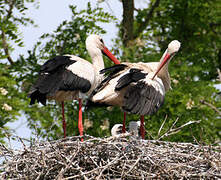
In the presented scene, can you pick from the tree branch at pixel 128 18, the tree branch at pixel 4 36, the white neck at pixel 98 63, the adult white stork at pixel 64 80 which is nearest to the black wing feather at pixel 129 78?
the adult white stork at pixel 64 80

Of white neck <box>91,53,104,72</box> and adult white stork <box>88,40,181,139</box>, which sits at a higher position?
white neck <box>91,53,104,72</box>

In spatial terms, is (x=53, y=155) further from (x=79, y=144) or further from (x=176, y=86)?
(x=176, y=86)

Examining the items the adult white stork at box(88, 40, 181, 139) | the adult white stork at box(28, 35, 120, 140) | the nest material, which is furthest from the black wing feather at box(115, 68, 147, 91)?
the nest material

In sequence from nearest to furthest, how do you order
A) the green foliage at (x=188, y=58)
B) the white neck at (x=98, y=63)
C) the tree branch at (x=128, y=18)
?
the white neck at (x=98, y=63), the green foliage at (x=188, y=58), the tree branch at (x=128, y=18)

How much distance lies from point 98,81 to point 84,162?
2129 millimetres

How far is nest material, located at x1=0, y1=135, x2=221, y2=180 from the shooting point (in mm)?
4930

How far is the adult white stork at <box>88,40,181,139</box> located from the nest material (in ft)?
3.30

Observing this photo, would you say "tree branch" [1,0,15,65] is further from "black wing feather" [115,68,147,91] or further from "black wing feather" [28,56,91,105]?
"black wing feather" [115,68,147,91]

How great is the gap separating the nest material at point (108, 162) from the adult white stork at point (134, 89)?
1.00m

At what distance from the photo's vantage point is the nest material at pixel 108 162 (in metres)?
4.93

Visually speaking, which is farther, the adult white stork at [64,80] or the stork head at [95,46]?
the stork head at [95,46]

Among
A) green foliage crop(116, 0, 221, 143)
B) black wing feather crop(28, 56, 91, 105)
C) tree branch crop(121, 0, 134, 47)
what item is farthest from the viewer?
tree branch crop(121, 0, 134, 47)

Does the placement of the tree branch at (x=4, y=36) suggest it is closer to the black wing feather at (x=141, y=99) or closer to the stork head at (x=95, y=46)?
the stork head at (x=95, y=46)

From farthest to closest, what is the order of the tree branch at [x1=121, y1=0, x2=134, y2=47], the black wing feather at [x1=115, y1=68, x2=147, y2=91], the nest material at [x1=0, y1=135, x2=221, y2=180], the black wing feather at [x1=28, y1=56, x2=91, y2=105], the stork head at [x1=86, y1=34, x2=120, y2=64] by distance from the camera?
1. the tree branch at [x1=121, y1=0, x2=134, y2=47]
2. the stork head at [x1=86, y1=34, x2=120, y2=64]
3. the black wing feather at [x1=28, y1=56, x2=91, y2=105]
4. the black wing feather at [x1=115, y1=68, x2=147, y2=91]
5. the nest material at [x1=0, y1=135, x2=221, y2=180]
